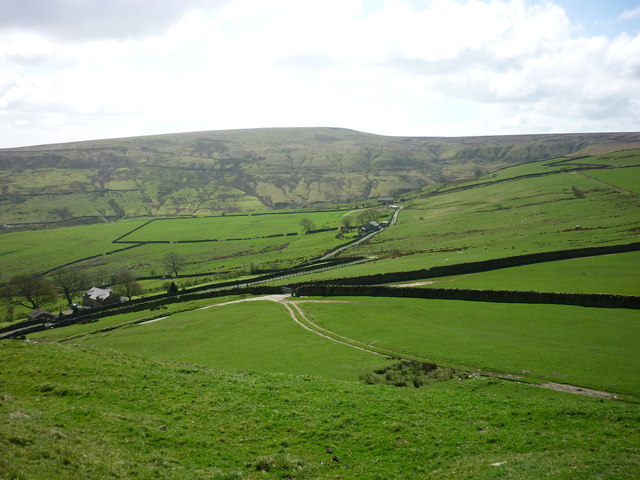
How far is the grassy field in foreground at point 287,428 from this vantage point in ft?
44.7

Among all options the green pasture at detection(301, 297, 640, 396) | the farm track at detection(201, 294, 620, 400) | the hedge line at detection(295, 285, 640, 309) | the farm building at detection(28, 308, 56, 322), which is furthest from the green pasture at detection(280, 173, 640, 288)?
the farm building at detection(28, 308, 56, 322)

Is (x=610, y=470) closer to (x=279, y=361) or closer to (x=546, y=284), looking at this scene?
(x=279, y=361)

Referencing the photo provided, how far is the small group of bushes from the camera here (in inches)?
1027

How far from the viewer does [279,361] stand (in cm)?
3259

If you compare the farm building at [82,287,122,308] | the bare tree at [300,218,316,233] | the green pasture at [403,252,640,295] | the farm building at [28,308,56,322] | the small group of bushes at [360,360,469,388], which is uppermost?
the bare tree at [300,218,316,233]

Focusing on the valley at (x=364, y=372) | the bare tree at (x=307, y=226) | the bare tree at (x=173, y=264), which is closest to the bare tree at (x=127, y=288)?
the valley at (x=364, y=372)

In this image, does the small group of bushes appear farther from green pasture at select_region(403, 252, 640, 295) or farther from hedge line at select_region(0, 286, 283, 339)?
hedge line at select_region(0, 286, 283, 339)

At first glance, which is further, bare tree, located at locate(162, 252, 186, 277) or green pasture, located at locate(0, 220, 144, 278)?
green pasture, located at locate(0, 220, 144, 278)

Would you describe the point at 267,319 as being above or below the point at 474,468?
below

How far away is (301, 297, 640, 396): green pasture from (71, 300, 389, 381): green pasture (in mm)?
4166

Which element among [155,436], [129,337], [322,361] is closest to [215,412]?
[155,436]

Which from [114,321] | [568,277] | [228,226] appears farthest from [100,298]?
[228,226]

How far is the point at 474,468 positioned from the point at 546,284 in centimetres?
4007

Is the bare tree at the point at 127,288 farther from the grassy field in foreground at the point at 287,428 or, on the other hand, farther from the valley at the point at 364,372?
the grassy field in foreground at the point at 287,428
